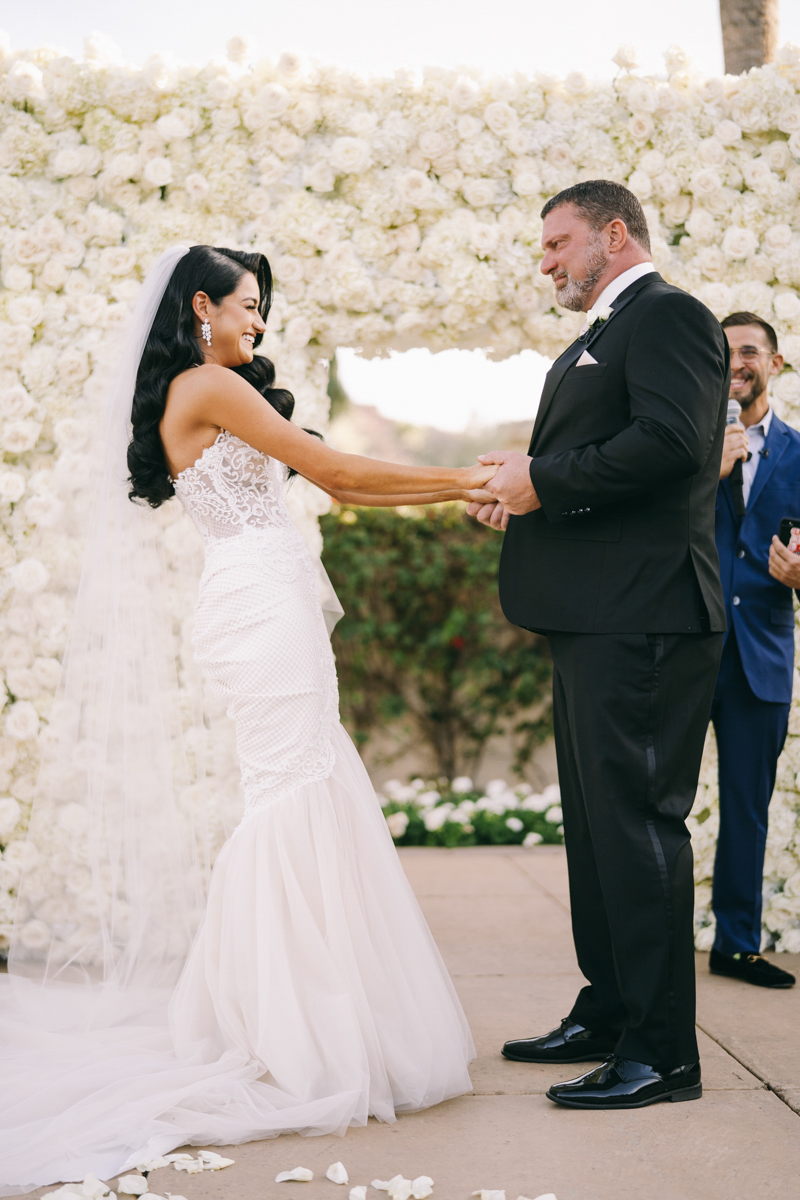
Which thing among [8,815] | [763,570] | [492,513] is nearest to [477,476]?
[492,513]

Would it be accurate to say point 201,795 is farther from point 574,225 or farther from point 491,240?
point 491,240

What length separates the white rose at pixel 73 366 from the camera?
3828mm

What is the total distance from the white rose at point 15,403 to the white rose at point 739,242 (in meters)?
2.67

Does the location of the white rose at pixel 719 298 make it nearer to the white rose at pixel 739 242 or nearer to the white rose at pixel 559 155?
the white rose at pixel 739 242

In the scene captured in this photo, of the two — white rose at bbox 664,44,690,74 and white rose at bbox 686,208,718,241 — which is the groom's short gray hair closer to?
white rose at bbox 686,208,718,241

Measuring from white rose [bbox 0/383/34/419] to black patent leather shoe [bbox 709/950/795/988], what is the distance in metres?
3.16

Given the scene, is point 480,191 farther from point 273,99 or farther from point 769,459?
point 769,459

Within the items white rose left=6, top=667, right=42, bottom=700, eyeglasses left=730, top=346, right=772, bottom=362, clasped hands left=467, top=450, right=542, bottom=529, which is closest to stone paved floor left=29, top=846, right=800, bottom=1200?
clasped hands left=467, top=450, right=542, bottom=529

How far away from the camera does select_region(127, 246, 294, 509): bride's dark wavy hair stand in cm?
280

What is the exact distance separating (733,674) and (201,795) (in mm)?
1860

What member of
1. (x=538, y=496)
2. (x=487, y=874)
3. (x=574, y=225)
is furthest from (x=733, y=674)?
(x=487, y=874)

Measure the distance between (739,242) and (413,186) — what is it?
1.24m

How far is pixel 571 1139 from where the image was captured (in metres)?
2.33

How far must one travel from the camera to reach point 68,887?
12.4 feet
